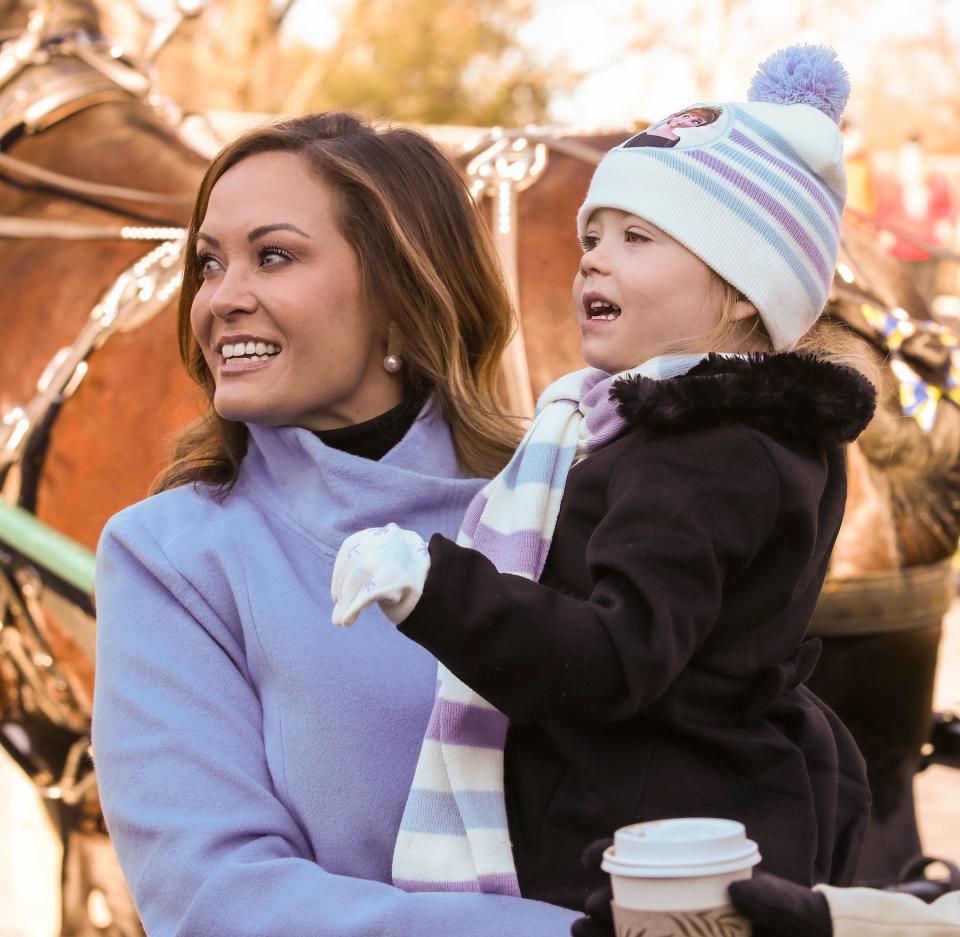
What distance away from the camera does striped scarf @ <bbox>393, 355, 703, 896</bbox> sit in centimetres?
135

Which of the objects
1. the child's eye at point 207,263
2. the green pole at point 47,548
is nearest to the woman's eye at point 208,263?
the child's eye at point 207,263

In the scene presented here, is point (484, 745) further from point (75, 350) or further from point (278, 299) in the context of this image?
point (75, 350)

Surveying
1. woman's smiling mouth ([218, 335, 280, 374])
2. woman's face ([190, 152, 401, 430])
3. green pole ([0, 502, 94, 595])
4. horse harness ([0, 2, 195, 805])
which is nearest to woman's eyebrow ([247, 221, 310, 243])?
woman's face ([190, 152, 401, 430])

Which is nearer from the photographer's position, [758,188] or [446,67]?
[758,188]

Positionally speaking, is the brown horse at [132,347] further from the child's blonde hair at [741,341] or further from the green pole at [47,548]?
the child's blonde hair at [741,341]

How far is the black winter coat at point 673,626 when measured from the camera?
1.20 m

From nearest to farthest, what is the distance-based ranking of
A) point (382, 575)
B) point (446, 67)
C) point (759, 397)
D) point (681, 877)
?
point (681, 877) < point (382, 575) < point (759, 397) < point (446, 67)

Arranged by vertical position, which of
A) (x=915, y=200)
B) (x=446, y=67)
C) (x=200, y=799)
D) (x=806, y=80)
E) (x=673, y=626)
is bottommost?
(x=200, y=799)

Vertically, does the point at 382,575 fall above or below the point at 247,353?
below

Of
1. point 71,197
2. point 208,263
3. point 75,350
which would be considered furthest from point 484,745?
point 71,197

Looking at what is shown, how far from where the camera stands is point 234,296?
164 cm

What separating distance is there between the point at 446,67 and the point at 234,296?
18.2 m

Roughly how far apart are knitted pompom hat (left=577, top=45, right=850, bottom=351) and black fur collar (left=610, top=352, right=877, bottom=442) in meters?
0.12

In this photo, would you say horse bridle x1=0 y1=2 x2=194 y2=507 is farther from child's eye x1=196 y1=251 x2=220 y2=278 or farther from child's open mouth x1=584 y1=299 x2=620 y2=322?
child's open mouth x1=584 y1=299 x2=620 y2=322
